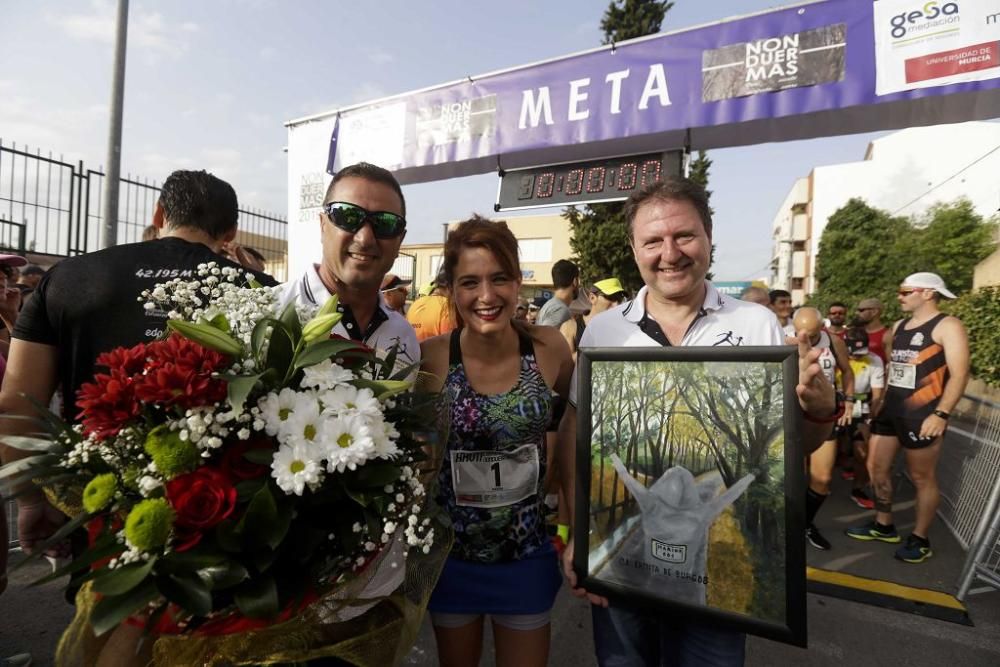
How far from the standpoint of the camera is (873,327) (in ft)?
21.9

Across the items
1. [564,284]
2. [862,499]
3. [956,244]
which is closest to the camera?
[862,499]

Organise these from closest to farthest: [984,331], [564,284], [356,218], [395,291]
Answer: [356,218], [395,291], [564,284], [984,331]

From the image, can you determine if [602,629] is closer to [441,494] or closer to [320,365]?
[441,494]

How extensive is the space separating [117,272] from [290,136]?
7.33 m

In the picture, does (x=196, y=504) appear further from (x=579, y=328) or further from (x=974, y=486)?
(x=974, y=486)

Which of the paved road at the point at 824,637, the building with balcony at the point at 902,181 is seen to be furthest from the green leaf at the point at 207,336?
the building with balcony at the point at 902,181

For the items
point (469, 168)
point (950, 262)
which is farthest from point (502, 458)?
point (950, 262)

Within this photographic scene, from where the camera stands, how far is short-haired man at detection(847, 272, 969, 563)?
4.15 meters

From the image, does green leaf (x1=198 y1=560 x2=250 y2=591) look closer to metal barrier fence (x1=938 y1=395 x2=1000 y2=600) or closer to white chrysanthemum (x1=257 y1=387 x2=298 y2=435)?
white chrysanthemum (x1=257 y1=387 x2=298 y2=435)

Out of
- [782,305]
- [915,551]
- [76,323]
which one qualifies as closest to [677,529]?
[76,323]

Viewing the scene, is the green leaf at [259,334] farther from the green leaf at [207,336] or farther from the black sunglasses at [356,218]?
the black sunglasses at [356,218]

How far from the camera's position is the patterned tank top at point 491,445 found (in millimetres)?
1849

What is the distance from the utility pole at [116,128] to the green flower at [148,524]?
281 inches

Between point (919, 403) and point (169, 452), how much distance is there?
5.18m
